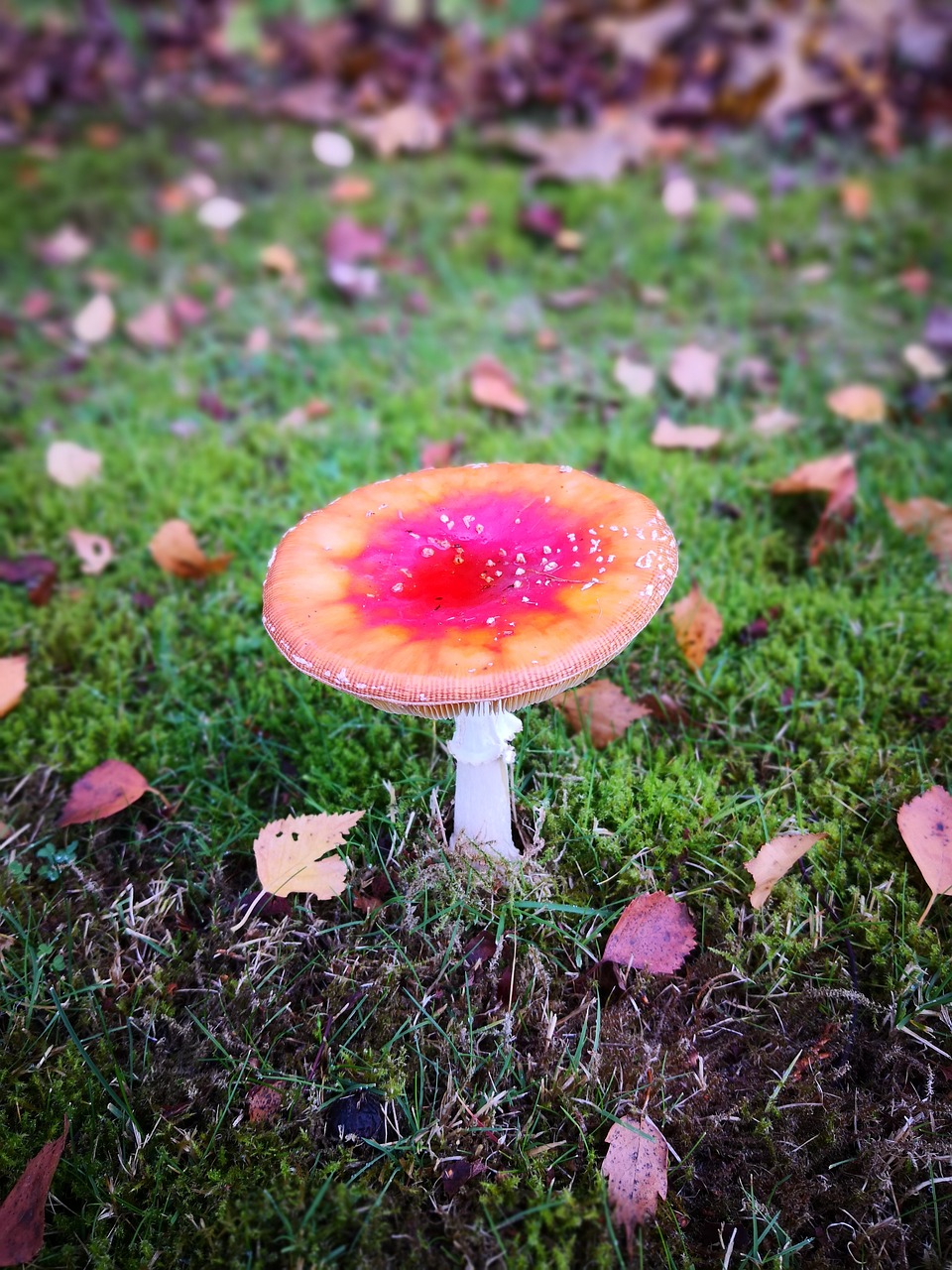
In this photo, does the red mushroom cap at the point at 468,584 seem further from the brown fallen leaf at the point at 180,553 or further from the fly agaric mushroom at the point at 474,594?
the brown fallen leaf at the point at 180,553

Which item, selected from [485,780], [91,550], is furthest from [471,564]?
[91,550]

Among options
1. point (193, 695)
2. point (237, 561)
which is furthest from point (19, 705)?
point (237, 561)

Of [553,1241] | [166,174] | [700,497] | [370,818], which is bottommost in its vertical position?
[553,1241]

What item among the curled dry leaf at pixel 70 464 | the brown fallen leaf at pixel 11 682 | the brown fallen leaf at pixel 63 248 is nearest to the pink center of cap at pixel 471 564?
the brown fallen leaf at pixel 11 682

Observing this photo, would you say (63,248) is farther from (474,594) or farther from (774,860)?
(774,860)

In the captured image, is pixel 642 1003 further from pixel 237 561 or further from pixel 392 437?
pixel 392 437

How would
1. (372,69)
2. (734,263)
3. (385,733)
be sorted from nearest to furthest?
(385,733) < (734,263) < (372,69)
